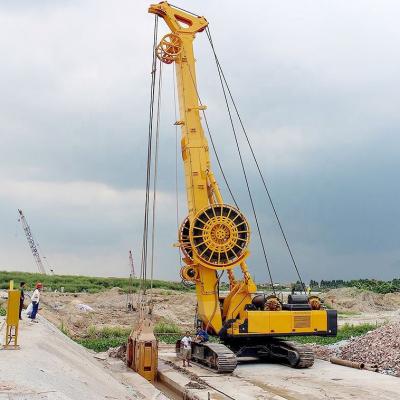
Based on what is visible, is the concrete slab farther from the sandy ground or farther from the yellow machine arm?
the yellow machine arm

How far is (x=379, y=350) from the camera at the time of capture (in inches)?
695

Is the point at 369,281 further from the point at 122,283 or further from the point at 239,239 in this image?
the point at 239,239

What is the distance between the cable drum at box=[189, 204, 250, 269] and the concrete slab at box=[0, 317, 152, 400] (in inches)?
195

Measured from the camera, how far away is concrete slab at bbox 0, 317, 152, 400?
809 cm

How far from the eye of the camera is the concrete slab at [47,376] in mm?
8094

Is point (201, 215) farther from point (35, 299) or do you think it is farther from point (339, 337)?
point (339, 337)

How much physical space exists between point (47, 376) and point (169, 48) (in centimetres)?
1209

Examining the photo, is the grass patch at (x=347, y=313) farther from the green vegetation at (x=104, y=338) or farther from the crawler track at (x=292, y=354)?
the crawler track at (x=292, y=354)

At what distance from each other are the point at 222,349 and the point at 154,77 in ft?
28.9

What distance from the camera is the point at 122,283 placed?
219ft

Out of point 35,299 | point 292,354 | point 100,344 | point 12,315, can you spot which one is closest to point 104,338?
point 100,344

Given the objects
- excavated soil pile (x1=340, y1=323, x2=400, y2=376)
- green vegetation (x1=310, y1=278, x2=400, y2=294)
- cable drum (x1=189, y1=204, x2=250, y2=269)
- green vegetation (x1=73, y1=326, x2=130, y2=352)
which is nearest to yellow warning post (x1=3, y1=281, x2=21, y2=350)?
cable drum (x1=189, y1=204, x2=250, y2=269)

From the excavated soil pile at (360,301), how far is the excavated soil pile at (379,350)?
2951 cm

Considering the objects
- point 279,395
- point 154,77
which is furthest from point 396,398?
point 154,77
